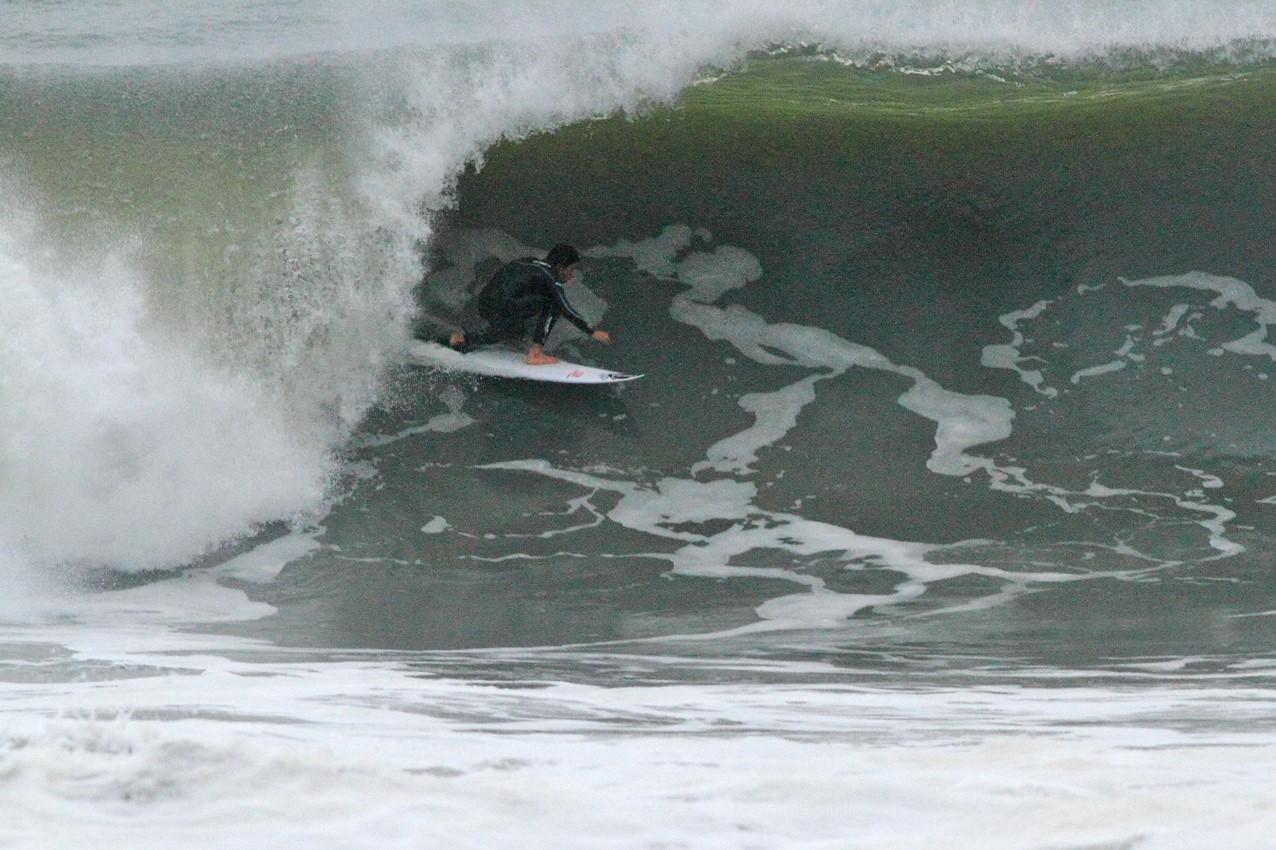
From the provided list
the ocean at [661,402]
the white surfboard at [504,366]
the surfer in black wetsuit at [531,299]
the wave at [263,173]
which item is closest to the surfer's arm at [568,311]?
the surfer in black wetsuit at [531,299]

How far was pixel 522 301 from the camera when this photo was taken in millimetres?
7090

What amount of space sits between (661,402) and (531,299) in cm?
96

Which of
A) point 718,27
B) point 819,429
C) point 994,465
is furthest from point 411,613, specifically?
point 718,27

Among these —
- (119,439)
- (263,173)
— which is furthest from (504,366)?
(119,439)

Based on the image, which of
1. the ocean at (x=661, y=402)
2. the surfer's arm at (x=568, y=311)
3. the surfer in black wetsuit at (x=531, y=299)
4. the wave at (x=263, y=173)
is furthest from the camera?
the surfer in black wetsuit at (x=531, y=299)

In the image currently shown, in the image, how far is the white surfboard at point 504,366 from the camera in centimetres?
714

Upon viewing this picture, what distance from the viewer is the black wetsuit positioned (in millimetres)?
7062

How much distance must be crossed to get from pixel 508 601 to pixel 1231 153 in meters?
5.78

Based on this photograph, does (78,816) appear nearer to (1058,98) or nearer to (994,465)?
(994,465)

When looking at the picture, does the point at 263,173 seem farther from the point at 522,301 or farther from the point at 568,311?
the point at 568,311

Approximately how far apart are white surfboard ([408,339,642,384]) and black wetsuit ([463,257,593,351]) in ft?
0.37

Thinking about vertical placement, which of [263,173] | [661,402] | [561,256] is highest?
[263,173]

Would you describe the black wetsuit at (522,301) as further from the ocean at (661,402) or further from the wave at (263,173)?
the wave at (263,173)

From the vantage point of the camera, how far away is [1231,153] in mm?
8398
